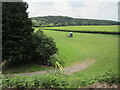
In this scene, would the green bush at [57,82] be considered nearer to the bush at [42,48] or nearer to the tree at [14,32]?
the tree at [14,32]

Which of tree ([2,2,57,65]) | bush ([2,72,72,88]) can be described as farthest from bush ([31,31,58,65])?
bush ([2,72,72,88])

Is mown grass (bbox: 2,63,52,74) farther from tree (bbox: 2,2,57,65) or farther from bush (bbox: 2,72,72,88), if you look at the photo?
bush (bbox: 2,72,72,88)

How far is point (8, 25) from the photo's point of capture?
42.3 feet

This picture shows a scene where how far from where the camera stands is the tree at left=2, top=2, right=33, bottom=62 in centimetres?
1266

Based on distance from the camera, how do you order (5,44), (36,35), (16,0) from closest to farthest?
(5,44) → (16,0) → (36,35)

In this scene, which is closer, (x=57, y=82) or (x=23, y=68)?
(x=57, y=82)

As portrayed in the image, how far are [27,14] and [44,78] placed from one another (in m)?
11.1

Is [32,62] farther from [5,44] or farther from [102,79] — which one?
[102,79]

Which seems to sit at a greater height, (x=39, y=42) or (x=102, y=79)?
(x=39, y=42)

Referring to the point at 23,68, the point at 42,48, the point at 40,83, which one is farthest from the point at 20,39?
the point at 40,83

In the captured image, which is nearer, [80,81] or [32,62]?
[80,81]

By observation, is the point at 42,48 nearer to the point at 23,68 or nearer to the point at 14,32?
the point at 23,68

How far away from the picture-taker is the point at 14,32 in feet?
43.1

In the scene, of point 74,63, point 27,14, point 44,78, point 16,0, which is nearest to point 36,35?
point 27,14
